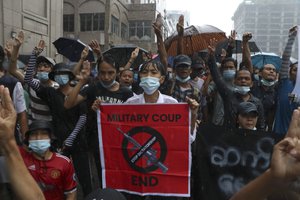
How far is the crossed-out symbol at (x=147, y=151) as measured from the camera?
3.47 metres

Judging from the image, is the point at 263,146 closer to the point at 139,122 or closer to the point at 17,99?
the point at 139,122

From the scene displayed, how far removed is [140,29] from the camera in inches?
1780

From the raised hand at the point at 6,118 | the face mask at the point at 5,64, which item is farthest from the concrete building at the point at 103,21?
the raised hand at the point at 6,118

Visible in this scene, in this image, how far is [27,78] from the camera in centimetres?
423

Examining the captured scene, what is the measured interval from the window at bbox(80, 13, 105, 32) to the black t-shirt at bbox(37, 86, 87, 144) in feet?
120

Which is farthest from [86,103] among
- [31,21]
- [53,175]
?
[31,21]

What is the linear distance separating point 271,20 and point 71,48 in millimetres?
110332

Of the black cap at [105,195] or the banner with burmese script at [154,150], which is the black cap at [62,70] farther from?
the black cap at [105,195]

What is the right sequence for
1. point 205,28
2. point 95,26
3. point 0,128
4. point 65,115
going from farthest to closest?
point 95,26
point 205,28
point 65,115
point 0,128

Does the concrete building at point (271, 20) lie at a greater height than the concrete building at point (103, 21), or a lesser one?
greater

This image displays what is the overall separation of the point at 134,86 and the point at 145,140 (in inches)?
106

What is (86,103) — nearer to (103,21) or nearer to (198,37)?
(198,37)

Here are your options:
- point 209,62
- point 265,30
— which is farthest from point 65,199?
point 265,30

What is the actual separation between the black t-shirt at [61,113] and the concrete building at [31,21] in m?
15.5
